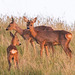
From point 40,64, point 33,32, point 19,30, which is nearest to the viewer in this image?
point 40,64

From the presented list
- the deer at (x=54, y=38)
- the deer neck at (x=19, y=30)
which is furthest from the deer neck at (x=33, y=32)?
the deer neck at (x=19, y=30)

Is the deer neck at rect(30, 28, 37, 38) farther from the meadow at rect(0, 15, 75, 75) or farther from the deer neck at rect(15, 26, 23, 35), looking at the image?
the deer neck at rect(15, 26, 23, 35)

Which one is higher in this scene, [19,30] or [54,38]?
→ [19,30]

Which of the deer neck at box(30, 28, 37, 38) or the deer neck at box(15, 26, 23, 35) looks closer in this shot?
the deer neck at box(30, 28, 37, 38)

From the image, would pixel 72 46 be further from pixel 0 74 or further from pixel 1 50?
pixel 0 74

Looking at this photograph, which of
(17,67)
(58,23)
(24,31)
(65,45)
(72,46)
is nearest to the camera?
(17,67)

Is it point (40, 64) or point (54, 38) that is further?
point (54, 38)

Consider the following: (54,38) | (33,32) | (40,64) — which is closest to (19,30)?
(33,32)

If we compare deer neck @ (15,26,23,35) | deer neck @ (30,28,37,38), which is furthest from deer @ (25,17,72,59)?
deer neck @ (15,26,23,35)

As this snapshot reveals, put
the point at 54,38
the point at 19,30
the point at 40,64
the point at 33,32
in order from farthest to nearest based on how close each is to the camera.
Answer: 1. the point at 19,30
2. the point at 33,32
3. the point at 54,38
4. the point at 40,64

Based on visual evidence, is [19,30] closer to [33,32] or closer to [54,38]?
[33,32]

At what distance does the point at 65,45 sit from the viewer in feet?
24.9

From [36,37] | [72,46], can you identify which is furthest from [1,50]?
[72,46]

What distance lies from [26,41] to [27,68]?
3.65 m
